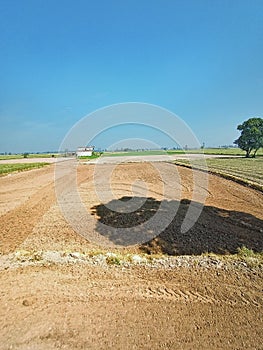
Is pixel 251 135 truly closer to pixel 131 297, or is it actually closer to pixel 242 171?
pixel 242 171

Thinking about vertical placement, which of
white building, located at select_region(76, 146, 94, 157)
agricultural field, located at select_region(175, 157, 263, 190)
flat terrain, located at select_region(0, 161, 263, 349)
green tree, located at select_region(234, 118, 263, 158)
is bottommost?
flat terrain, located at select_region(0, 161, 263, 349)

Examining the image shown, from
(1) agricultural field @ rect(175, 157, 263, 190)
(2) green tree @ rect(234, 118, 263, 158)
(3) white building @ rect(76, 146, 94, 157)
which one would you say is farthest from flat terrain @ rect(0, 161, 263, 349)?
(3) white building @ rect(76, 146, 94, 157)

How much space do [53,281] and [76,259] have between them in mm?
1010

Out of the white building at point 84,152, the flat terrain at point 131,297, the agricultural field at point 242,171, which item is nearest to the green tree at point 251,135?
the agricultural field at point 242,171

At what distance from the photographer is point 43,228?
27.1 feet

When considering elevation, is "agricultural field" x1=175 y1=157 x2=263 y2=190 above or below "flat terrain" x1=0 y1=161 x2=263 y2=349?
above

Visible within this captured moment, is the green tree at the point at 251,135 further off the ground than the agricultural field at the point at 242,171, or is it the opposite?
the green tree at the point at 251,135

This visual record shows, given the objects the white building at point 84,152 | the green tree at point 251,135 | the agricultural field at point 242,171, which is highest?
the green tree at point 251,135

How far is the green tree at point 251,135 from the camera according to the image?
174 ft

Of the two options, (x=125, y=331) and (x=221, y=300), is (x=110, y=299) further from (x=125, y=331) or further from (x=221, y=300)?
(x=221, y=300)

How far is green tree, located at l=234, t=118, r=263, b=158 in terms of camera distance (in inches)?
2087

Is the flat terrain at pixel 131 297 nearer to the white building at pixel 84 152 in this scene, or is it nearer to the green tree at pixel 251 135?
the green tree at pixel 251 135

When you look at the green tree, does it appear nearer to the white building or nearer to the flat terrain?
the white building

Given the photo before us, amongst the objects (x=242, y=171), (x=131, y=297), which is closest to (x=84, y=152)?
(x=242, y=171)
